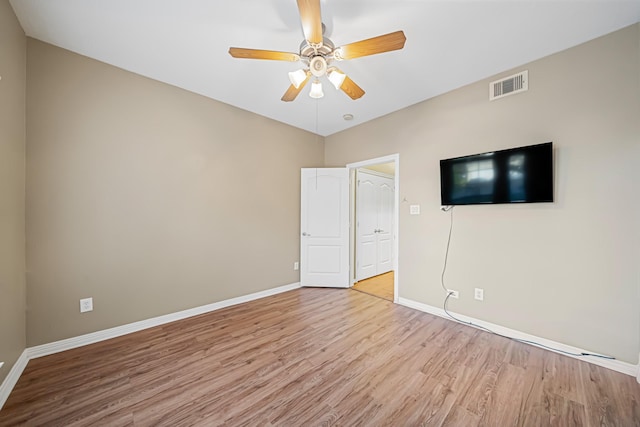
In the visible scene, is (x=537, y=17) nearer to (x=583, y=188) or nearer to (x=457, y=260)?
(x=583, y=188)

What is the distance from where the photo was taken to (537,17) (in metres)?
1.80

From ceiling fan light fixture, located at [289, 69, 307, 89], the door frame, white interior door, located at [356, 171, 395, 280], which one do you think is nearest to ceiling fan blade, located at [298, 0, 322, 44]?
ceiling fan light fixture, located at [289, 69, 307, 89]

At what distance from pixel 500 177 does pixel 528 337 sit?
1.58 meters

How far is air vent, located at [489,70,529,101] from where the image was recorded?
2.31 metres

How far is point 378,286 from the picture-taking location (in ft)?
13.5

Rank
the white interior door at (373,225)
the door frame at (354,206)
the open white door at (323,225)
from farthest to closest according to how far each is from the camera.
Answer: the white interior door at (373,225) < the open white door at (323,225) < the door frame at (354,206)

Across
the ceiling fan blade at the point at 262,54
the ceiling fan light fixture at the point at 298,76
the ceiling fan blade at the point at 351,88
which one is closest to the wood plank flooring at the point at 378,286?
the ceiling fan blade at the point at 351,88

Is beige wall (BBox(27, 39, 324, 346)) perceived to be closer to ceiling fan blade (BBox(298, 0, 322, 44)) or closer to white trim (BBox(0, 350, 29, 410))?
white trim (BBox(0, 350, 29, 410))

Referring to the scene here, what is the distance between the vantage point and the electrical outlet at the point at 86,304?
87.7 inches

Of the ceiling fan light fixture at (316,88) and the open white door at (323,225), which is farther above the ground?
the ceiling fan light fixture at (316,88)

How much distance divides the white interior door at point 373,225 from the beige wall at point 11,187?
392 centimetres

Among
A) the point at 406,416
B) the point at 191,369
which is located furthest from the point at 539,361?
the point at 191,369

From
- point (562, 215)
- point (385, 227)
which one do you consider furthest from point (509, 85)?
point (385, 227)

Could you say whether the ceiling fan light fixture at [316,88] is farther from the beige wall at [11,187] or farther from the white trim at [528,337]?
the white trim at [528,337]
